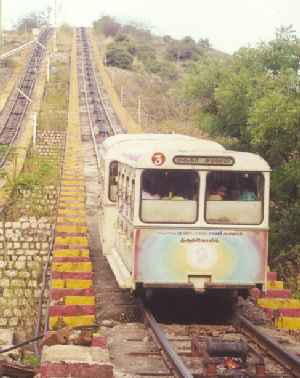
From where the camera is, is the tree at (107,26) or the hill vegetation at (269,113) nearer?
the hill vegetation at (269,113)

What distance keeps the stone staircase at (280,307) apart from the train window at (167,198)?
2077 mm

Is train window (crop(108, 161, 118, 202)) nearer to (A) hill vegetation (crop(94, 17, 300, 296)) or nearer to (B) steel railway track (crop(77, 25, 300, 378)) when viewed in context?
(B) steel railway track (crop(77, 25, 300, 378))

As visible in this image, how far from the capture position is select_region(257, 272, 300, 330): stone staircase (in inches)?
460

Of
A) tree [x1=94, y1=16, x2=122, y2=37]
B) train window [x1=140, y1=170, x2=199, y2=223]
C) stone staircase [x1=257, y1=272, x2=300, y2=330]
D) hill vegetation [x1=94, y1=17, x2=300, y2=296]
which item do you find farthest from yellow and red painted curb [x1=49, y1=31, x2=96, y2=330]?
tree [x1=94, y1=16, x2=122, y2=37]

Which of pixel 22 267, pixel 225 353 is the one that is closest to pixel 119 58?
pixel 22 267

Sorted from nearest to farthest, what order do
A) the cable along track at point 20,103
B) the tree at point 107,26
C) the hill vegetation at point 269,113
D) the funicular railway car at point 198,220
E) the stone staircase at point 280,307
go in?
the funicular railway car at point 198,220 → the stone staircase at point 280,307 → the hill vegetation at point 269,113 → the cable along track at point 20,103 → the tree at point 107,26

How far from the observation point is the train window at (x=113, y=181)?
1438 cm

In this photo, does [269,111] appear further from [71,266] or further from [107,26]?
[107,26]

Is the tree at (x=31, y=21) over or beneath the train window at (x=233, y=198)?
over

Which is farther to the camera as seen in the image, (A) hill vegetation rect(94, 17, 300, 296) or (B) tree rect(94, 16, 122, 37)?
(B) tree rect(94, 16, 122, 37)

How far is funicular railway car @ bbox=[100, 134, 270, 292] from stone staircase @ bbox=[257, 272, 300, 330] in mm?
766

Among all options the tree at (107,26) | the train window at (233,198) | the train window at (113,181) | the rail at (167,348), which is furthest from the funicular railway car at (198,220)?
the tree at (107,26)

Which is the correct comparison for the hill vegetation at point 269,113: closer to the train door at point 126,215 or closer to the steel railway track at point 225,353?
the train door at point 126,215

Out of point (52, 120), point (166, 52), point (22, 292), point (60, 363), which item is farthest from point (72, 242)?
point (166, 52)
